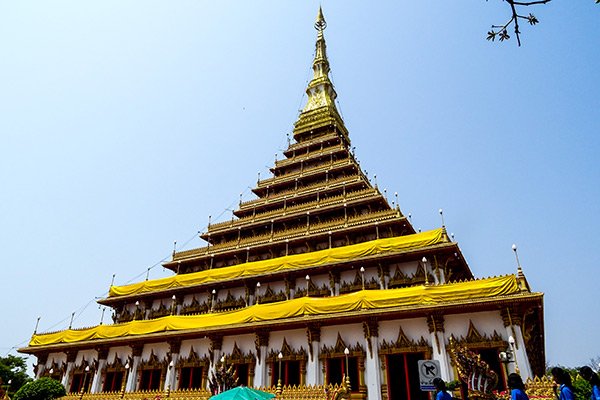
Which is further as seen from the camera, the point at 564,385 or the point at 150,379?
the point at 150,379

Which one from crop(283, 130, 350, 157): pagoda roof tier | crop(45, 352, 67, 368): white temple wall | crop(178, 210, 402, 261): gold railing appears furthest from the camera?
crop(283, 130, 350, 157): pagoda roof tier

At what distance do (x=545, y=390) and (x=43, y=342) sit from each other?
3364 centimetres

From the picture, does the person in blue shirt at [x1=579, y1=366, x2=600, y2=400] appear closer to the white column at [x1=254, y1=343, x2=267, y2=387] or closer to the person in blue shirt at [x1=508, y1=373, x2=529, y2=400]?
the person in blue shirt at [x1=508, y1=373, x2=529, y2=400]

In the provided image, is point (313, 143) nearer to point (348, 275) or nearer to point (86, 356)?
point (348, 275)

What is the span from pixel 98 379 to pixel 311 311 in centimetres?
1730

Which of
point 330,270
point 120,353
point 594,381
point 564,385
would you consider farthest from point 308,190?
point 594,381

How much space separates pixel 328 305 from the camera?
21.5 meters

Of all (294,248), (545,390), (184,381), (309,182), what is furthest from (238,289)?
(545,390)

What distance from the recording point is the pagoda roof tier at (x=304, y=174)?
119ft

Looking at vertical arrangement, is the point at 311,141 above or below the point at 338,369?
above

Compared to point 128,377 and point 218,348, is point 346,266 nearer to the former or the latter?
point 218,348

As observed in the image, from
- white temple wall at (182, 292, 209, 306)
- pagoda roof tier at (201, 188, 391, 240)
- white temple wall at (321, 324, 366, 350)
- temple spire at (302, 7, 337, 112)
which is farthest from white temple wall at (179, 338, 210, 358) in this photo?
temple spire at (302, 7, 337, 112)

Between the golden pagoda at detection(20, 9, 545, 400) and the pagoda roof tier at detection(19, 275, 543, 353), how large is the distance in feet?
0.25

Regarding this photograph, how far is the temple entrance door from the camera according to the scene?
19.1 meters
